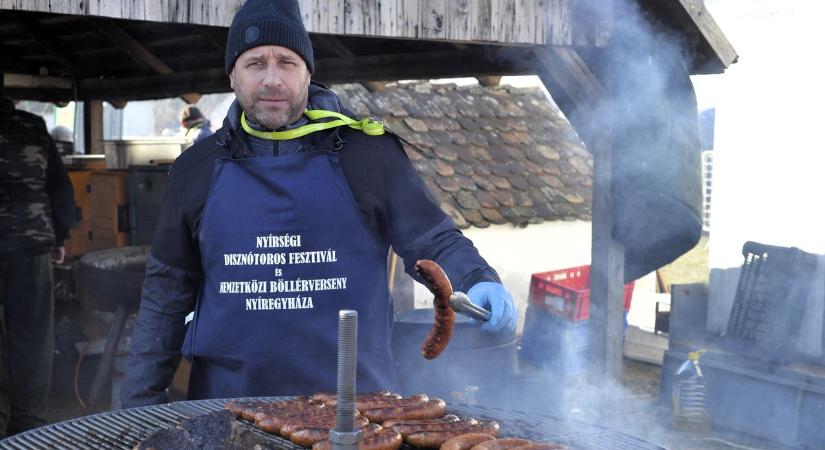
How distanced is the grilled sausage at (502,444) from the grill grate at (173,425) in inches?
6.3

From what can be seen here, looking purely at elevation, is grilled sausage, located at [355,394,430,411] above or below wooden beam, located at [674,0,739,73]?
below

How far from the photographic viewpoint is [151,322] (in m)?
3.43

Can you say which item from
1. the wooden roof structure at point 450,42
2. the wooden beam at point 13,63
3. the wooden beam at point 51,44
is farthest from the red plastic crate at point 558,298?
the wooden beam at point 13,63

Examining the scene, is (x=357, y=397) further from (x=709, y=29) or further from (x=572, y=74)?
(x=709, y=29)

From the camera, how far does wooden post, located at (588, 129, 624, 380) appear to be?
20.7 feet

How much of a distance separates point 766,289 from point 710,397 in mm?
1036

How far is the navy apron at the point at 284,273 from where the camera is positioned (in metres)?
3.24

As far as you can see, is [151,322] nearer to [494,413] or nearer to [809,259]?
[494,413]

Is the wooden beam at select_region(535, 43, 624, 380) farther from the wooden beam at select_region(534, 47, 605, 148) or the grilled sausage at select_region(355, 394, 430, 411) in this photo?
the grilled sausage at select_region(355, 394, 430, 411)

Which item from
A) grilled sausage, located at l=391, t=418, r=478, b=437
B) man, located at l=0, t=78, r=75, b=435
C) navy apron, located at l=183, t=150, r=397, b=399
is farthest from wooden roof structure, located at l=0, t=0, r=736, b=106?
grilled sausage, located at l=391, t=418, r=478, b=437

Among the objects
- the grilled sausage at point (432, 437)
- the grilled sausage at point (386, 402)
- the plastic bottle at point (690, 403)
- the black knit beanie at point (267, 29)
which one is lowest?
the plastic bottle at point (690, 403)

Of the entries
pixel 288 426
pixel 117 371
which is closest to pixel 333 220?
pixel 288 426

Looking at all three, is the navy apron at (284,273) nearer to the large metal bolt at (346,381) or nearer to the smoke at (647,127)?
the large metal bolt at (346,381)

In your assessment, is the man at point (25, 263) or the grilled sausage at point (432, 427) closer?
the grilled sausage at point (432, 427)
